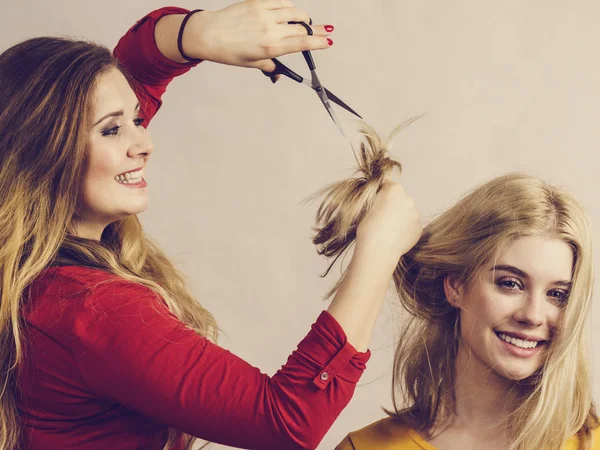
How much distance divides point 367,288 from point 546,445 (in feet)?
2.27

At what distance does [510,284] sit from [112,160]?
84cm

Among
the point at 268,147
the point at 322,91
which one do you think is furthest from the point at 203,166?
the point at 322,91

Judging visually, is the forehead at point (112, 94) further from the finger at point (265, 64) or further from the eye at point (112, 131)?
the finger at point (265, 64)

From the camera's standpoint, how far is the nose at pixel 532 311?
5.72 ft

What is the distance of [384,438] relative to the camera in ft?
6.43

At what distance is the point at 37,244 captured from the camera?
5.20ft

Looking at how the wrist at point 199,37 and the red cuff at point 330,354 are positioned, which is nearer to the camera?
the red cuff at point 330,354

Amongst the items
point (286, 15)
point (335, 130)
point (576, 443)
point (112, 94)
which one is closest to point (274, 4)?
point (286, 15)

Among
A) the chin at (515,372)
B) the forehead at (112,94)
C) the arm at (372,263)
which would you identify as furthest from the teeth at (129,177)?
the chin at (515,372)

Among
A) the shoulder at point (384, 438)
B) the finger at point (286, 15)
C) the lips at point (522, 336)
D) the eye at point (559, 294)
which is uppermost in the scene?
the finger at point (286, 15)

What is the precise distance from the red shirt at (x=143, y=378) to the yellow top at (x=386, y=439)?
1.82ft

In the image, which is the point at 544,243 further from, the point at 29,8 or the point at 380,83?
the point at 29,8

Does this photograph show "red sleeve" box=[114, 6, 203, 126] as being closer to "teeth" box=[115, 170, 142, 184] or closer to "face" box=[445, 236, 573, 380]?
"teeth" box=[115, 170, 142, 184]

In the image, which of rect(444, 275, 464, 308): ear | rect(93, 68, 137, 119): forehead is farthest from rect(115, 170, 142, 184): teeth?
rect(444, 275, 464, 308): ear
